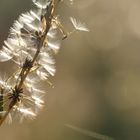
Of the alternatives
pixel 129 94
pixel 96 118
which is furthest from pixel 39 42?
pixel 129 94

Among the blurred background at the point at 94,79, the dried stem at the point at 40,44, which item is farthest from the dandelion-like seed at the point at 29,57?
the blurred background at the point at 94,79

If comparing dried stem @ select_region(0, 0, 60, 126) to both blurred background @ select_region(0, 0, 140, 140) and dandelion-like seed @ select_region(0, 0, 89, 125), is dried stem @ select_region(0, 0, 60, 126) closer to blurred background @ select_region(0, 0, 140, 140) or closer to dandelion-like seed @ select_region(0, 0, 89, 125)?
dandelion-like seed @ select_region(0, 0, 89, 125)

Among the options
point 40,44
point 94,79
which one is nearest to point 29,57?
point 40,44

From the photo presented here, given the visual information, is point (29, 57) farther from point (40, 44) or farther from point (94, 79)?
point (94, 79)

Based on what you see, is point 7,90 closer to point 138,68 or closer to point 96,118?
point 96,118

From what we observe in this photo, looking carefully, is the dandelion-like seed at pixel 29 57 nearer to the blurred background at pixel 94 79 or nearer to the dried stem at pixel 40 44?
the dried stem at pixel 40 44

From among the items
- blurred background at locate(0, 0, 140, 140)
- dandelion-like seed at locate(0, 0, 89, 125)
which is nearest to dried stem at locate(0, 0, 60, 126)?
dandelion-like seed at locate(0, 0, 89, 125)

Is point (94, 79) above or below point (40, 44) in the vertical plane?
above
